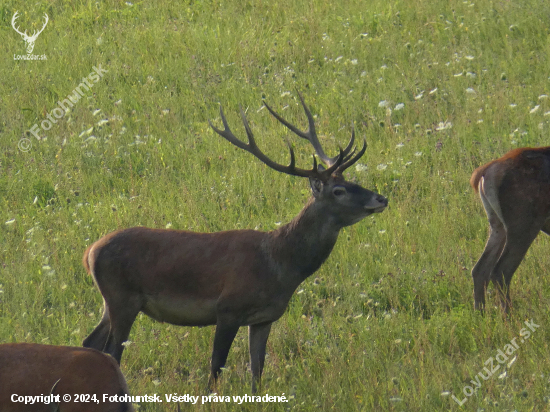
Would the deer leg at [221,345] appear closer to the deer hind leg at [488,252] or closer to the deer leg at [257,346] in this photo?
the deer leg at [257,346]

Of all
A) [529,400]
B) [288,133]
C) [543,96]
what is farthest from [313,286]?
[543,96]

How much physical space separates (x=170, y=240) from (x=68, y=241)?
226 cm

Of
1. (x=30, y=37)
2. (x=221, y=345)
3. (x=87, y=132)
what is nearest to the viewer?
(x=221, y=345)

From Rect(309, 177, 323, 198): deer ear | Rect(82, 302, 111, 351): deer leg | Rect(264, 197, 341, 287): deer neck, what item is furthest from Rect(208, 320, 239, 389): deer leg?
Rect(309, 177, 323, 198): deer ear

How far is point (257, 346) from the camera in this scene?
5.15 metres

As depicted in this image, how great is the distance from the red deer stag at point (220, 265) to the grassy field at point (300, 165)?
1.27 feet

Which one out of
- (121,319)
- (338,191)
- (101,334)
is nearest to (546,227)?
(338,191)

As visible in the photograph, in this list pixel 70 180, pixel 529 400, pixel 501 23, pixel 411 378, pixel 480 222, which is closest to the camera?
pixel 529 400

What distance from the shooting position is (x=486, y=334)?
5.40m

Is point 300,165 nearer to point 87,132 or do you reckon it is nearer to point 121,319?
point 87,132

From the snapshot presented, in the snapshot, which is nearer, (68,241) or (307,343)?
(307,343)

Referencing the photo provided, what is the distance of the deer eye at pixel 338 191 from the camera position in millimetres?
5101

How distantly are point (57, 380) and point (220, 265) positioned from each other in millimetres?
1613

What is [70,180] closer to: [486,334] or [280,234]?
[280,234]
